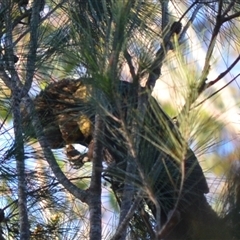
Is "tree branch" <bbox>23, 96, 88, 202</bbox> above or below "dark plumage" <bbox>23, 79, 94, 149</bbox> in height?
below

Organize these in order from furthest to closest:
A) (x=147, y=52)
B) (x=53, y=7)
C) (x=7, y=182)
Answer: (x=53, y=7) → (x=7, y=182) → (x=147, y=52)

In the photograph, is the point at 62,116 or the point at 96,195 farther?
the point at 62,116

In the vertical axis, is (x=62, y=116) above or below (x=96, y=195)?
above

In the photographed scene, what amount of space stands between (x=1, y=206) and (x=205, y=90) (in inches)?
27.1

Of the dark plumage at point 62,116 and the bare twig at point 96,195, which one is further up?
the dark plumage at point 62,116

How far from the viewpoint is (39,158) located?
1.41m

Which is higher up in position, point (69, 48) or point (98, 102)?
point (69, 48)

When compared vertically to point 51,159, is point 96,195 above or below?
below

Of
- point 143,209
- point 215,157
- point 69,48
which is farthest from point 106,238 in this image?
point 215,157

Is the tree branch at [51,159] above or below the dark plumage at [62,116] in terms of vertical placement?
below

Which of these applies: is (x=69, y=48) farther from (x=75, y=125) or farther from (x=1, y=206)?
(x=1, y=206)

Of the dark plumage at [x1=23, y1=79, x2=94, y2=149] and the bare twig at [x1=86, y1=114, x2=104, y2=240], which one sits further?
the dark plumage at [x1=23, y1=79, x2=94, y2=149]

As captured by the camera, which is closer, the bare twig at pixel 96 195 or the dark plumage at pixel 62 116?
the bare twig at pixel 96 195

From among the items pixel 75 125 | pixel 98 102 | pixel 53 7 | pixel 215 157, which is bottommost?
pixel 215 157
